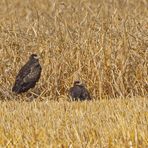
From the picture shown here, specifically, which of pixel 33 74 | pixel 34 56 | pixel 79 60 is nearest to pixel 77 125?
pixel 33 74

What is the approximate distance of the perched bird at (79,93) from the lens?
855 centimetres

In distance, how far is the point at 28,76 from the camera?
30.8ft

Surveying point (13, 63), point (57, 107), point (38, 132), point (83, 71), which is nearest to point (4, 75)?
point (13, 63)

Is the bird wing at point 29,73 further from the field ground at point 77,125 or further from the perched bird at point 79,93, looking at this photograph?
the field ground at point 77,125

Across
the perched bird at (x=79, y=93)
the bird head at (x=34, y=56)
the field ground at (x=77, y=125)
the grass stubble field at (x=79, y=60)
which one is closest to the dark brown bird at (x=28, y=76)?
the bird head at (x=34, y=56)

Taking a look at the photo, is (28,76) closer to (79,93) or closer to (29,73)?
(29,73)

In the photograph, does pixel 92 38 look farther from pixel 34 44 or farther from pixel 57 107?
pixel 57 107

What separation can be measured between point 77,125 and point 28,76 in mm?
3740

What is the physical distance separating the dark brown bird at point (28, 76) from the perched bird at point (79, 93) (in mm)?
790

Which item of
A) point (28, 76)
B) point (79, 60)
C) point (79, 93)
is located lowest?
point (79, 93)

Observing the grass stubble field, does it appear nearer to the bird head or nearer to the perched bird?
the perched bird

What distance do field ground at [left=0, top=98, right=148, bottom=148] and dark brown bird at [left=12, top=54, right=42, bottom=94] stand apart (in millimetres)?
1686

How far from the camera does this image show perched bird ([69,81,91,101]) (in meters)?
8.55

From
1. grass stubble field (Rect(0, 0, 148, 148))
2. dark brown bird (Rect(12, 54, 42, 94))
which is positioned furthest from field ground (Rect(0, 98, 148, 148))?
dark brown bird (Rect(12, 54, 42, 94))
